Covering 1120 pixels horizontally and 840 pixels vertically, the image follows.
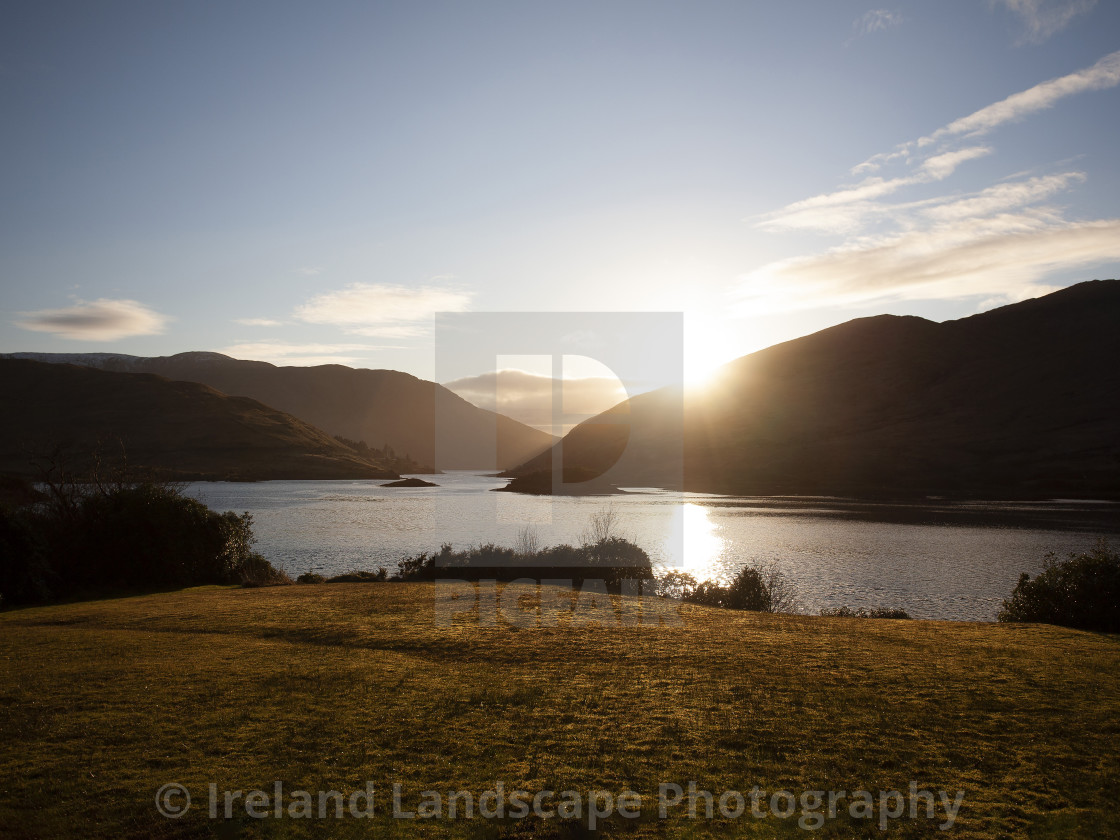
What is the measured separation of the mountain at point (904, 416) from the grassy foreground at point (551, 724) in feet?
324

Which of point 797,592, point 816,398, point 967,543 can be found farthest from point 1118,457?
point 797,592

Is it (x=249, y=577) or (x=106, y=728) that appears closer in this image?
(x=106, y=728)

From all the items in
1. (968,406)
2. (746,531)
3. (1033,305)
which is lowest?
(746,531)

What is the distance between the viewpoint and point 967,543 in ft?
144

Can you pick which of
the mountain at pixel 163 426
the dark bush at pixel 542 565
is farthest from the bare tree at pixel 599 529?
the mountain at pixel 163 426

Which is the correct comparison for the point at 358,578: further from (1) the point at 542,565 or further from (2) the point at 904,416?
(2) the point at 904,416

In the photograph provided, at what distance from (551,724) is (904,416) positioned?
150m

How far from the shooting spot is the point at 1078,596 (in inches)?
695

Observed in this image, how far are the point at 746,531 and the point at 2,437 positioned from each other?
171 meters

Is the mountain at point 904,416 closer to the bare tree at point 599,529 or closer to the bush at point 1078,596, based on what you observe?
the bare tree at point 599,529

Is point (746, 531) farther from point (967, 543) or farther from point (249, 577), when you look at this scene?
point (249, 577)

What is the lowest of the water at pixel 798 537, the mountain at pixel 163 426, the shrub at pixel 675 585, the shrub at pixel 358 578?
the water at pixel 798 537

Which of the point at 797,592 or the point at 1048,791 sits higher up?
the point at 1048,791

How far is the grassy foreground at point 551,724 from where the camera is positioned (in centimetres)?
629
